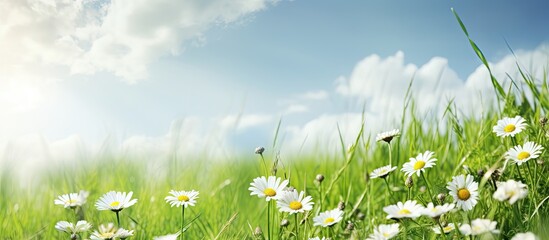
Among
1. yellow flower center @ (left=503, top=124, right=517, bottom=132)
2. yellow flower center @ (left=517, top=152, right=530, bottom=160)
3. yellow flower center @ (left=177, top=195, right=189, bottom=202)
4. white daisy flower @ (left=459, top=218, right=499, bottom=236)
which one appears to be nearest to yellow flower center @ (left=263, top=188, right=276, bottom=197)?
yellow flower center @ (left=177, top=195, right=189, bottom=202)

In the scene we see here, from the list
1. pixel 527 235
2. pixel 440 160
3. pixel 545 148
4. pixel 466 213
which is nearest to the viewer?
pixel 527 235

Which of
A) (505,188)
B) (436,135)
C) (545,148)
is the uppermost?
(436,135)

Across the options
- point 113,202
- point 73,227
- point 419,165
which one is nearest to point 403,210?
point 419,165

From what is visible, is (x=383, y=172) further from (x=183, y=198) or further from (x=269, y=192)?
(x=183, y=198)

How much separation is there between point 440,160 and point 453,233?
1373 millimetres

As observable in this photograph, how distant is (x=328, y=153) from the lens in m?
4.34

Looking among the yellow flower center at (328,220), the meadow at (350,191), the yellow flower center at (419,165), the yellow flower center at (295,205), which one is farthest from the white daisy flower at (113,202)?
the yellow flower center at (419,165)

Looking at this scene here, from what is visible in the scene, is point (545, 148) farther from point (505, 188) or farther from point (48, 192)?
point (48, 192)

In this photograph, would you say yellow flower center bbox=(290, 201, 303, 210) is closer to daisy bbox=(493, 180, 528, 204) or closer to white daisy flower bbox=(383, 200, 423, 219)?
white daisy flower bbox=(383, 200, 423, 219)

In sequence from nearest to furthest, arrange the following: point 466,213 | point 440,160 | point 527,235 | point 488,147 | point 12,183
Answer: point 527,235
point 466,213
point 488,147
point 440,160
point 12,183

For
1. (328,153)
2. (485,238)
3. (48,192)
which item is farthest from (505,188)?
(48,192)

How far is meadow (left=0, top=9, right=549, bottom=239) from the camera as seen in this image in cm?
A: 222

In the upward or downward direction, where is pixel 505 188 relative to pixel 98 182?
downward

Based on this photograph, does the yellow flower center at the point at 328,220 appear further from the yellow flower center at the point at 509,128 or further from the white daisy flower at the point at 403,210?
the yellow flower center at the point at 509,128
